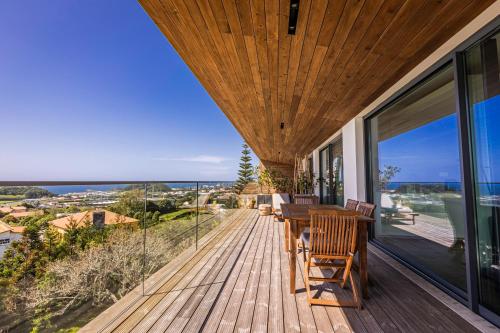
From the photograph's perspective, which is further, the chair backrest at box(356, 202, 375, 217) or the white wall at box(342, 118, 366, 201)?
the white wall at box(342, 118, 366, 201)

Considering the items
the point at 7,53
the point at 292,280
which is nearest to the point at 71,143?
the point at 7,53

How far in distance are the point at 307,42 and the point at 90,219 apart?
211 centimetres

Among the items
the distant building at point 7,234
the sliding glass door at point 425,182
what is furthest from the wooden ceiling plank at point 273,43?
the distant building at point 7,234

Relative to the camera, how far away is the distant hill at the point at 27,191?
1013mm

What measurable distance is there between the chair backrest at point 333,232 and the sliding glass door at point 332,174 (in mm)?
3175

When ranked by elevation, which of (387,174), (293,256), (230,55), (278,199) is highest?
(230,55)

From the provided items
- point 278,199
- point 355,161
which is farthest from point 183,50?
point 278,199

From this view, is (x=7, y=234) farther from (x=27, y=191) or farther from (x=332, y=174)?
(x=332, y=174)

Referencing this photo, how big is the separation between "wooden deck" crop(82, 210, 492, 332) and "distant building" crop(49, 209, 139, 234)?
696 millimetres

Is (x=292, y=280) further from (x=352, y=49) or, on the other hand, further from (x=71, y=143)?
(x=71, y=143)

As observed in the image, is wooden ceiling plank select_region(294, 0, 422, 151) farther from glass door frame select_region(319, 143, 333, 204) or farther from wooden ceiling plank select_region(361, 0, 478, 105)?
glass door frame select_region(319, 143, 333, 204)

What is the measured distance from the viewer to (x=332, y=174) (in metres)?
5.87

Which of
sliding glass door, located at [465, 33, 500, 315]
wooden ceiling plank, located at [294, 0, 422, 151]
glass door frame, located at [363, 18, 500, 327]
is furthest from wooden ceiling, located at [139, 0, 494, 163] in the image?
sliding glass door, located at [465, 33, 500, 315]

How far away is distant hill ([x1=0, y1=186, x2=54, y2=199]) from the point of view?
1.01m
